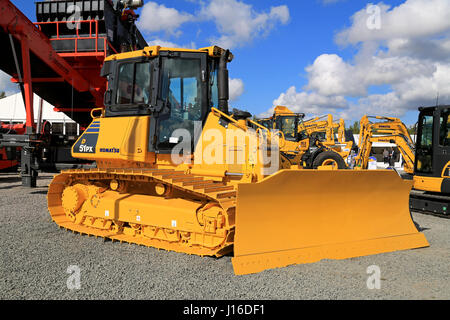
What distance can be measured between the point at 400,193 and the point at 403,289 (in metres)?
1.94

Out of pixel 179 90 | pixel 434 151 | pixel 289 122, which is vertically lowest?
pixel 434 151

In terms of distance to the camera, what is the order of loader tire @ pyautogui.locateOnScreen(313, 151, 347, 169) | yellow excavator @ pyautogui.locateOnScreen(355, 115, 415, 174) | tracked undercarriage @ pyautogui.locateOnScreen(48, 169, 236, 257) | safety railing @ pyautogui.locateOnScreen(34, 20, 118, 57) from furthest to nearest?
loader tire @ pyautogui.locateOnScreen(313, 151, 347, 169), yellow excavator @ pyautogui.locateOnScreen(355, 115, 415, 174), safety railing @ pyautogui.locateOnScreen(34, 20, 118, 57), tracked undercarriage @ pyautogui.locateOnScreen(48, 169, 236, 257)

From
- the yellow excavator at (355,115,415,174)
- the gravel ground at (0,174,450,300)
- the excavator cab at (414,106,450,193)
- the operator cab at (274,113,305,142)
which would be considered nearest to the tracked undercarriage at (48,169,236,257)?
the gravel ground at (0,174,450,300)

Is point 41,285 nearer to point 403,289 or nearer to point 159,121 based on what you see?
point 159,121

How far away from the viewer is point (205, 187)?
4.06 metres

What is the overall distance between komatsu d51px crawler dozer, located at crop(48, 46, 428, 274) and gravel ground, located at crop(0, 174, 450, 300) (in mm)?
197

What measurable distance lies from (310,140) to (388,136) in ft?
14.9

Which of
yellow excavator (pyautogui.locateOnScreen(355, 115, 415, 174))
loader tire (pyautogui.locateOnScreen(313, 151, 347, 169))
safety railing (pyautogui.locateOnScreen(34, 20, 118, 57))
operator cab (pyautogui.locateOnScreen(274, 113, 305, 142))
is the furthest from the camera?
operator cab (pyautogui.locateOnScreen(274, 113, 305, 142))

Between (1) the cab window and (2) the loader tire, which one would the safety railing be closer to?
(1) the cab window

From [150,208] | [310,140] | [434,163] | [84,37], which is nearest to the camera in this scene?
[150,208]

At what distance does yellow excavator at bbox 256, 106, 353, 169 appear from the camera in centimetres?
1398

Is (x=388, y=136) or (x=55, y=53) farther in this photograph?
(x=388, y=136)

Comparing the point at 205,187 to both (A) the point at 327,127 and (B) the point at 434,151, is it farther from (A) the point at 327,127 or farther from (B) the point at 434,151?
(A) the point at 327,127

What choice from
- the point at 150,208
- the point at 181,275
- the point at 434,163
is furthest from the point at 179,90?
the point at 434,163
